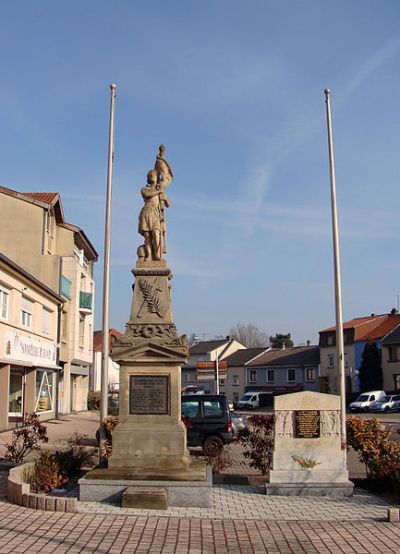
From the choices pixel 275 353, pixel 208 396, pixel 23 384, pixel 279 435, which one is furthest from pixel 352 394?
pixel 279 435

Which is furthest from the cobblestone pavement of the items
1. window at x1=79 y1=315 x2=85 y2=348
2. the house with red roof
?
the house with red roof

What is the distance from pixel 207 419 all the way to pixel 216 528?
10.4 metres

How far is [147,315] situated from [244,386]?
206 ft

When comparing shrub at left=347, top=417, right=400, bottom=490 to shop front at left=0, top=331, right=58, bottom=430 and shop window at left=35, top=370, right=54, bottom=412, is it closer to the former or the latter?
shop front at left=0, top=331, right=58, bottom=430

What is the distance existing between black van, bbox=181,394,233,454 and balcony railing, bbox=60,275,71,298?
16.8 metres

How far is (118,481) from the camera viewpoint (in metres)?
9.65

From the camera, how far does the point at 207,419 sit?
1842cm

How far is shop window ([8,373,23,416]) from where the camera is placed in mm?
25844

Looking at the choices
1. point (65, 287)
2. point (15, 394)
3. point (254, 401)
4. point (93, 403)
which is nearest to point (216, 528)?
point (15, 394)

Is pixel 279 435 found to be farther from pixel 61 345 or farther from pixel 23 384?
pixel 61 345

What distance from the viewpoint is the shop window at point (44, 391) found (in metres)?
29.2

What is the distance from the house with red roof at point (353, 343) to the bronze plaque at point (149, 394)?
164 feet

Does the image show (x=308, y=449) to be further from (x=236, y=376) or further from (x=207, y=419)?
(x=236, y=376)

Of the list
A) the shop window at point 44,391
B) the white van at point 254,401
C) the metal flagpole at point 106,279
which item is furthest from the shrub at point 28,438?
the white van at point 254,401
